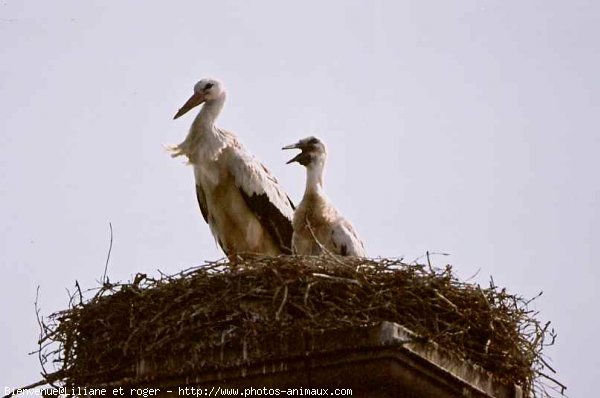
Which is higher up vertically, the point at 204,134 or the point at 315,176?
the point at 204,134

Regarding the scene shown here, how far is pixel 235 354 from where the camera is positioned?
5.48 metres

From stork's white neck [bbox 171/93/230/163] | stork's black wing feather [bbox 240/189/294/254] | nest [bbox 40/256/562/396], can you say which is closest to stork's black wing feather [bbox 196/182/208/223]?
stork's white neck [bbox 171/93/230/163]

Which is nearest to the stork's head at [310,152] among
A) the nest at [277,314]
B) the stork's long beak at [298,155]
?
the stork's long beak at [298,155]

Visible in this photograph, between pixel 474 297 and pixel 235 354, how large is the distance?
127 centimetres

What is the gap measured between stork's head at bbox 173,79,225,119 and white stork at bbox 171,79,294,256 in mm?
191

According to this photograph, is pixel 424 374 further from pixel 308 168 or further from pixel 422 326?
pixel 308 168

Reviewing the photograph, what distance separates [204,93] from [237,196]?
0.85 m

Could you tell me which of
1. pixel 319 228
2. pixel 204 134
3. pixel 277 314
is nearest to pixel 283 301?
pixel 277 314

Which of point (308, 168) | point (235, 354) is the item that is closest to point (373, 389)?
point (235, 354)

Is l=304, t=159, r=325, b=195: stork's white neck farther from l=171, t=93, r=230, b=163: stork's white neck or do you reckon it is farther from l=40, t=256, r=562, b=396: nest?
l=40, t=256, r=562, b=396: nest

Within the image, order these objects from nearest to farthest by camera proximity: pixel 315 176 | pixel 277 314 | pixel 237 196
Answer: pixel 277 314 < pixel 315 176 < pixel 237 196

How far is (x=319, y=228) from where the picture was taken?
311 inches

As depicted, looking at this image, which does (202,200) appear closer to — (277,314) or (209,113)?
(209,113)

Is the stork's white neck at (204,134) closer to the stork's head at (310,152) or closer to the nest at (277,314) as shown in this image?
the stork's head at (310,152)
